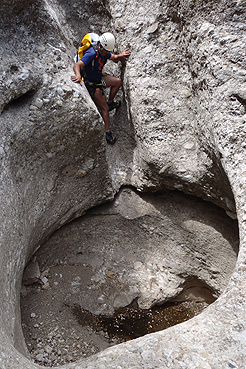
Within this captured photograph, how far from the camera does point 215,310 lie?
5.50ft

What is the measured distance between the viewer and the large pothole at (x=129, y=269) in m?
2.89

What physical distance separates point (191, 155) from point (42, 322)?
1.81m

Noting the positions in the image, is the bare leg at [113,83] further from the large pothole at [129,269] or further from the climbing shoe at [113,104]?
the large pothole at [129,269]

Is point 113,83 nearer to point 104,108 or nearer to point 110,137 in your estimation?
point 104,108

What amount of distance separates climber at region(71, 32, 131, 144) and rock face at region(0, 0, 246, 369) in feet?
0.30

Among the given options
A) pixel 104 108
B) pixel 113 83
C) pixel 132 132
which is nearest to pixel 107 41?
pixel 113 83

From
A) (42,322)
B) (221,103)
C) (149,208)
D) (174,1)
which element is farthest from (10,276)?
(174,1)

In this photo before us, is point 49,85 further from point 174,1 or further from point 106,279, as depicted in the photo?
point 106,279

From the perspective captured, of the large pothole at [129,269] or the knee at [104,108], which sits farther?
the knee at [104,108]

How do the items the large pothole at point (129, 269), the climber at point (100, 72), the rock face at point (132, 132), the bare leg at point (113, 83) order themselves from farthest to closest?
the bare leg at point (113, 83), the large pothole at point (129, 269), the climber at point (100, 72), the rock face at point (132, 132)

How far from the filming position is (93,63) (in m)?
2.83

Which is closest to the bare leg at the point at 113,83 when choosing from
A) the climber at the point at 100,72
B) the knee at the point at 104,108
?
the climber at the point at 100,72

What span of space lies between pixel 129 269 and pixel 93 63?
1.87 meters

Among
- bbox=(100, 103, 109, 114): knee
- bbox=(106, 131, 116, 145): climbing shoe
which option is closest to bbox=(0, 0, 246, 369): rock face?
bbox=(106, 131, 116, 145): climbing shoe
